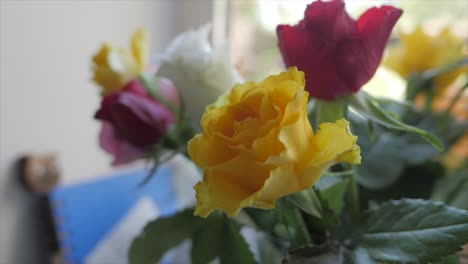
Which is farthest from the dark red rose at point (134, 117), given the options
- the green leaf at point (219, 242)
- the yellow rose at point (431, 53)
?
the yellow rose at point (431, 53)

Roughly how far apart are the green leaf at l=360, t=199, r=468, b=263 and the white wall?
41 cm

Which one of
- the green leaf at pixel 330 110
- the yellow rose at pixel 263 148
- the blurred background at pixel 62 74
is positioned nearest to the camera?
the yellow rose at pixel 263 148

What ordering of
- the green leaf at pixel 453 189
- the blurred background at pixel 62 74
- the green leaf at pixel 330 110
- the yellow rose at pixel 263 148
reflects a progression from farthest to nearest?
the blurred background at pixel 62 74
the green leaf at pixel 453 189
the green leaf at pixel 330 110
the yellow rose at pixel 263 148

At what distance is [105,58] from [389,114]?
287mm

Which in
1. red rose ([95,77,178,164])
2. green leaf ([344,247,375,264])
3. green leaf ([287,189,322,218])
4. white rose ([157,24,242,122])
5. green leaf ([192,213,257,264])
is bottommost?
green leaf ([192,213,257,264])

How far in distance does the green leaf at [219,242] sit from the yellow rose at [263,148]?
15 centimetres

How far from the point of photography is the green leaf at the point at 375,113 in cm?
36

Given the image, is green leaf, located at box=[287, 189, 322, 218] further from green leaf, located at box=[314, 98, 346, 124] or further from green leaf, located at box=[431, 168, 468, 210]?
green leaf, located at box=[431, 168, 468, 210]

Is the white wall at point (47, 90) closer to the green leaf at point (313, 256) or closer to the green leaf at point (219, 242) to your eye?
the green leaf at point (219, 242)

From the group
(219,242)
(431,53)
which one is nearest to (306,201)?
(219,242)

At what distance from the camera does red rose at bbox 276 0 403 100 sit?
34 cm

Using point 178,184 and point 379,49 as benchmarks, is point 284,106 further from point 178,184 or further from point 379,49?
point 178,184

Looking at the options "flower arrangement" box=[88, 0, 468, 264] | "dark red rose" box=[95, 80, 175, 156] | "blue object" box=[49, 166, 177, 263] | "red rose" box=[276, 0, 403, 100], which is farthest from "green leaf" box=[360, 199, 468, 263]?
"blue object" box=[49, 166, 177, 263]

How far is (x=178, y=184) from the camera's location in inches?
30.5
